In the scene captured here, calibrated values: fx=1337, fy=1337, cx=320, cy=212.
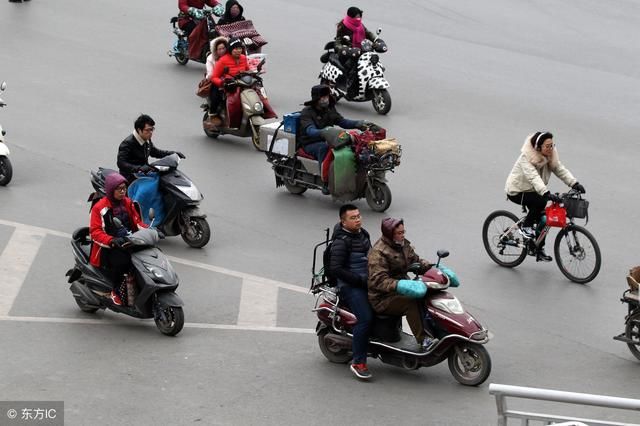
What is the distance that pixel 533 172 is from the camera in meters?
16.0

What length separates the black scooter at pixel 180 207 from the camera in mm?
16734

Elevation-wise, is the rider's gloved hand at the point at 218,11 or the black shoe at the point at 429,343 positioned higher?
the rider's gloved hand at the point at 218,11

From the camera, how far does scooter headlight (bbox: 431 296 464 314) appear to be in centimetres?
1253

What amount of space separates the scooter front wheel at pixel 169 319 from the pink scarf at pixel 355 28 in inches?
416

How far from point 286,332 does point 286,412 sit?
7.28 feet

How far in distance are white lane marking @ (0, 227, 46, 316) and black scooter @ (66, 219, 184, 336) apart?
0.92 metres

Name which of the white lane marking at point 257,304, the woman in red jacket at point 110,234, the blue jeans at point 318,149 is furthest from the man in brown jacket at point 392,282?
the blue jeans at point 318,149

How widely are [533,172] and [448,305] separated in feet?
12.9

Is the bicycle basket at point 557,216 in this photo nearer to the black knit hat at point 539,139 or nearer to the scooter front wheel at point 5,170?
the black knit hat at point 539,139

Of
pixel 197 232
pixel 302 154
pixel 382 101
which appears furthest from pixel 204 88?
pixel 197 232

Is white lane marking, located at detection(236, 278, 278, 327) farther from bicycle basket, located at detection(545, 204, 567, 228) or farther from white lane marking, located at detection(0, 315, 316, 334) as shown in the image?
bicycle basket, located at detection(545, 204, 567, 228)

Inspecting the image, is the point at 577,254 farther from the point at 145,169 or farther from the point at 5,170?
the point at 5,170

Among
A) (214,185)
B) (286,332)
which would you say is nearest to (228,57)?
(214,185)

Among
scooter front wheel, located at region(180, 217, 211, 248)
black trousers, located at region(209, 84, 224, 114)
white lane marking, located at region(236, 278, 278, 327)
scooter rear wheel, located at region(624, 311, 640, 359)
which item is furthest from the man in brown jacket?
black trousers, located at region(209, 84, 224, 114)
